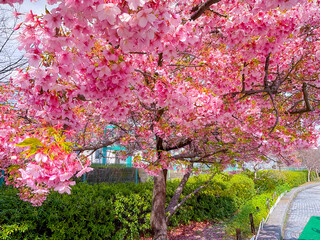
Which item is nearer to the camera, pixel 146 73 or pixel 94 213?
pixel 146 73

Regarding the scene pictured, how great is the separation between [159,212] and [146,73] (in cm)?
424

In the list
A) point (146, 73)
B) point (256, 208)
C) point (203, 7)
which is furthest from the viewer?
point (256, 208)

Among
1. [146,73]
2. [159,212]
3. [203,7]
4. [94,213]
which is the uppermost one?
[203,7]

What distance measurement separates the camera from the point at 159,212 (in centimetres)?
592

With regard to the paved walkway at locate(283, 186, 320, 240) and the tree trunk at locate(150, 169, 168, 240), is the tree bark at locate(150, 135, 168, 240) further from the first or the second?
the paved walkway at locate(283, 186, 320, 240)

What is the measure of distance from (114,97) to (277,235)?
24.3 feet

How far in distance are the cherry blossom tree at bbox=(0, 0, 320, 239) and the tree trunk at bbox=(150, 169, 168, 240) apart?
0.02 m

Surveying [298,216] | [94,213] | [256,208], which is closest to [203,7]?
[94,213]

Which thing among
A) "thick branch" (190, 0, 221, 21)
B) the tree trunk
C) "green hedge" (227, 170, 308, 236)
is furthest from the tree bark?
"green hedge" (227, 170, 308, 236)

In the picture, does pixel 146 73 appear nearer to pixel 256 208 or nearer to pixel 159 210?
pixel 159 210

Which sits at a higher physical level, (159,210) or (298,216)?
(159,210)

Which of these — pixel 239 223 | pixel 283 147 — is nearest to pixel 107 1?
pixel 283 147

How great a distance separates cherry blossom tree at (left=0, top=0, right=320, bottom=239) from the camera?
4.65ft

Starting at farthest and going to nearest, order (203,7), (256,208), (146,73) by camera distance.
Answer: (256,208) < (146,73) < (203,7)
